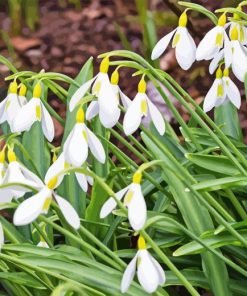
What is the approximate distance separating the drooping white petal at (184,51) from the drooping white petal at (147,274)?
0.65 m

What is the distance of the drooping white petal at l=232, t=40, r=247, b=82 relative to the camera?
2.44 meters

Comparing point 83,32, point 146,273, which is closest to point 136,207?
point 146,273

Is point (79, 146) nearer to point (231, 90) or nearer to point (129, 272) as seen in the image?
point (129, 272)

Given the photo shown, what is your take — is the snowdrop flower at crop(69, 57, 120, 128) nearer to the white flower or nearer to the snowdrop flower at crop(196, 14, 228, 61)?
the white flower

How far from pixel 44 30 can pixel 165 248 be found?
286 cm

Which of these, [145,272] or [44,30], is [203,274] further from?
[44,30]

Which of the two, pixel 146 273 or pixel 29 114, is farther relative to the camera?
pixel 29 114

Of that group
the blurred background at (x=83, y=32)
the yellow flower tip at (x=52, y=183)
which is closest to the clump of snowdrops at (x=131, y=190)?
the yellow flower tip at (x=52, y=183)

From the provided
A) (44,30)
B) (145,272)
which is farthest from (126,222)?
(44,30)

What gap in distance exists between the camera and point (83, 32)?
5461 millimetres

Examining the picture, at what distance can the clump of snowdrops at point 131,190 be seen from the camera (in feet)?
6.83

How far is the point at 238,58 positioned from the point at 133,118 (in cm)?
40

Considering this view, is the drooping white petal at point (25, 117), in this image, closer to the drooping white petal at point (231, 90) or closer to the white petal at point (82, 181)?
the white petal at point (82, 181)

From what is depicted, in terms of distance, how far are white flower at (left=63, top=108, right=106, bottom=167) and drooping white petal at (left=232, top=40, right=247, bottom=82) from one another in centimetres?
49
